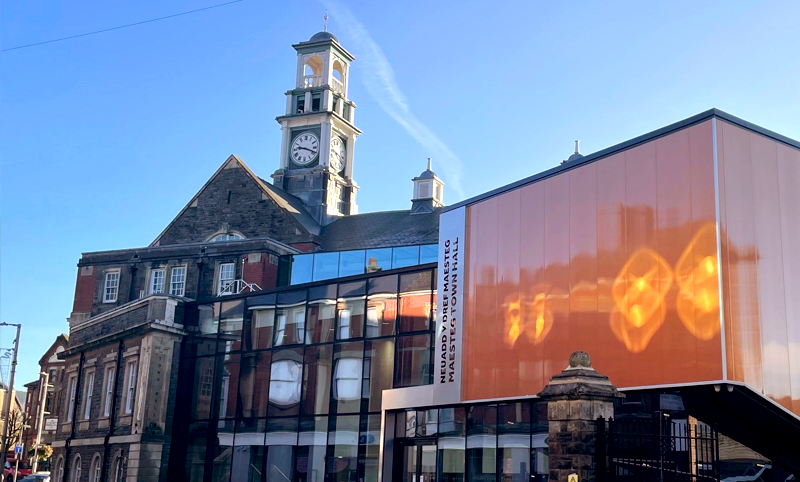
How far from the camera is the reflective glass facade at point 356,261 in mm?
38500

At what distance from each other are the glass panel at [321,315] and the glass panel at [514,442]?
8.07m

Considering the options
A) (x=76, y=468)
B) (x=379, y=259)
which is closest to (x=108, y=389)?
(x=76, y=468)

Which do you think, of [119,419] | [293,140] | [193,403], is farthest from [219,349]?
[293,140]

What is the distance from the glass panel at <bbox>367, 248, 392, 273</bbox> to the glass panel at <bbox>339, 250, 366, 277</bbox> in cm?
38

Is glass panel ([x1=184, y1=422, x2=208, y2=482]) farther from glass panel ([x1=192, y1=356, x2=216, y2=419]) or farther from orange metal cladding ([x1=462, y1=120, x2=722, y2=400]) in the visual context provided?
orange metal cladding ([x1=462, y1=120, x2=722, y2=400])

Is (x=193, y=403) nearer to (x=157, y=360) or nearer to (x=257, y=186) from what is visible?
(x=157, y=360)

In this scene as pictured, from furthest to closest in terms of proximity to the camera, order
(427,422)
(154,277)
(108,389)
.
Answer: (154,277)
(108,389)
(427,422)

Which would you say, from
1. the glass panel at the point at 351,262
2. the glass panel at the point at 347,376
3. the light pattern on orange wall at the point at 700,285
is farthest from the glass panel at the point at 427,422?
the glass panel at the point at 351,262

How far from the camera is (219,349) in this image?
32.0 m

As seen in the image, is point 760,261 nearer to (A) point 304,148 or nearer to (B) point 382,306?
(B) point 382,306

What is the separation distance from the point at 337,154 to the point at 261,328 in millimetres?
26024

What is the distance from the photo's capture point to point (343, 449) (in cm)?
2661

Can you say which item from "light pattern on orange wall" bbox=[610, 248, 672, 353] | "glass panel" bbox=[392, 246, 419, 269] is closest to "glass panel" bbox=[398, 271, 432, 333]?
"light pattern on orange wall" bbox=[610, 248, 672, 353]

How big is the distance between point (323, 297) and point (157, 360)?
801 cm
